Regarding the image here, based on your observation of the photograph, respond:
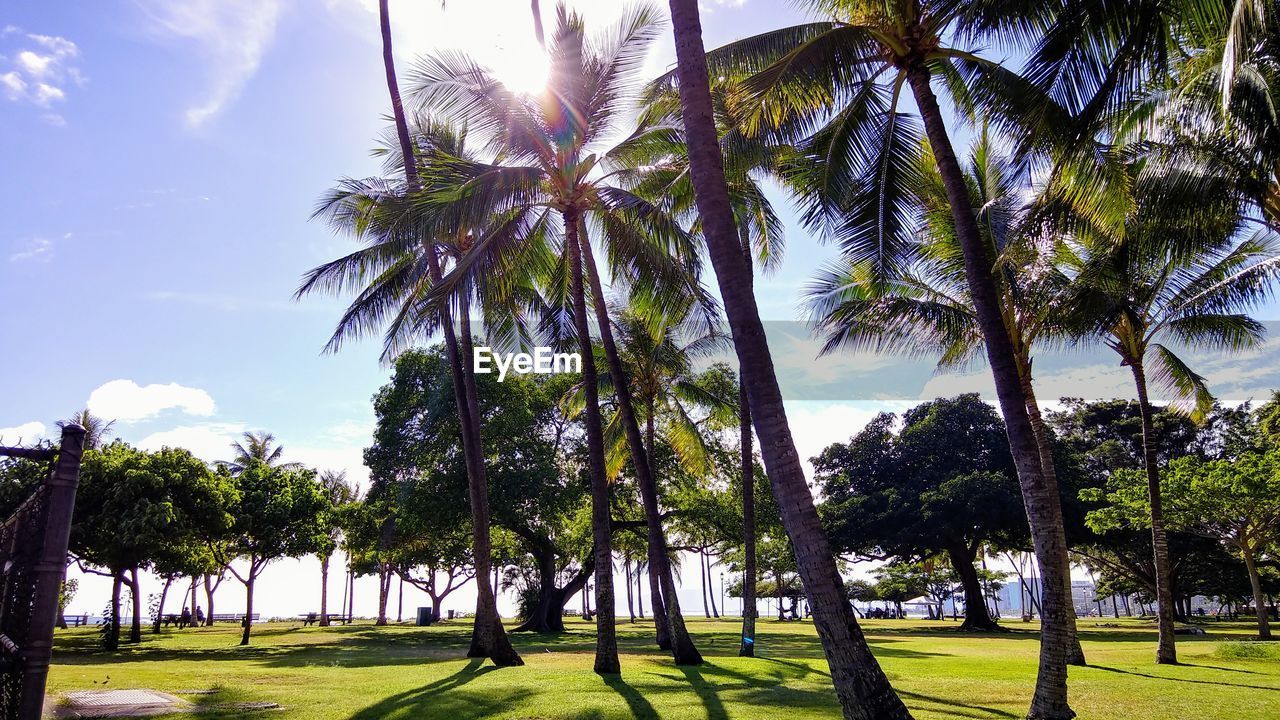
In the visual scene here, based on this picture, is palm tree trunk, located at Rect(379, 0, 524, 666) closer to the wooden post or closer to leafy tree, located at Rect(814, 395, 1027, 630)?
the wooden post

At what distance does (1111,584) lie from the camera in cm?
4603

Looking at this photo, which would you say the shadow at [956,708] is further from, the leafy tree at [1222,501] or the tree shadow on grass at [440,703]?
the leafy tree at [1222,501]

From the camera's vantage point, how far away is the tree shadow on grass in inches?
373

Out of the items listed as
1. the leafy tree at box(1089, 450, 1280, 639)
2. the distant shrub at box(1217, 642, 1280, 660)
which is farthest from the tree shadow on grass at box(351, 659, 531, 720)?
the leafy tree at box(1089, 450, 1280, 639)

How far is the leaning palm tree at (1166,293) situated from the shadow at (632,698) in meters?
9.37

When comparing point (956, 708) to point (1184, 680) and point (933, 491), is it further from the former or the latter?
point (933, 491)

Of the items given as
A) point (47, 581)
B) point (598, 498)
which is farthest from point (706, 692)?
point (47, 581)

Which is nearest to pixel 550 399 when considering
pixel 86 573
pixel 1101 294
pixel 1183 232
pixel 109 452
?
pixel 109 452

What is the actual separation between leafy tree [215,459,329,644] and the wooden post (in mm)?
20770

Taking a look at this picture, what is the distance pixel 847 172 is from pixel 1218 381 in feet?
183

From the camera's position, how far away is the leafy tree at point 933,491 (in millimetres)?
31734

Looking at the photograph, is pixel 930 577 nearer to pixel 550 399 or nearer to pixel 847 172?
pixel 550 399

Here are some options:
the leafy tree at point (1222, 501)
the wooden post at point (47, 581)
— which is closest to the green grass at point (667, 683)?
the leafy tree at point (1222, 501)

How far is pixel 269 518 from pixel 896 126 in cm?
2264
